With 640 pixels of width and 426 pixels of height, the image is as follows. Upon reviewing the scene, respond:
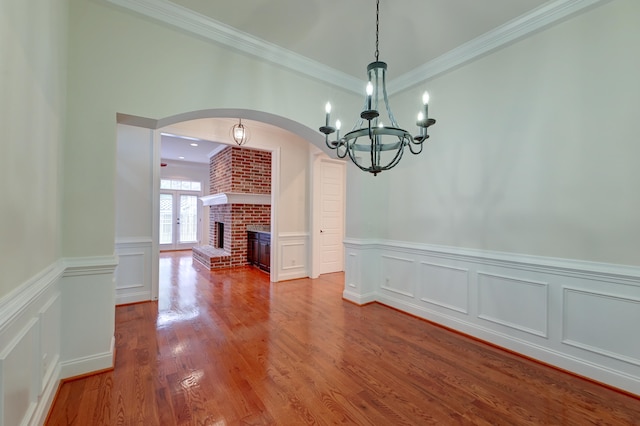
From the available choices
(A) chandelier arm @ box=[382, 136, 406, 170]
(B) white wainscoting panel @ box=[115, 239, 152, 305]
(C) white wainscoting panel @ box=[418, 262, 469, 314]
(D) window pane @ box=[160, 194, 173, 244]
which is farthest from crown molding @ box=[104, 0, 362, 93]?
(D) window pane @ box=[160, 194, 173, 244]

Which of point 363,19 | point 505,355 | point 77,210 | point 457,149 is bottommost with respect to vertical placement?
point 505,355

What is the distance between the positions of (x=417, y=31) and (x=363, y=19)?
596mm

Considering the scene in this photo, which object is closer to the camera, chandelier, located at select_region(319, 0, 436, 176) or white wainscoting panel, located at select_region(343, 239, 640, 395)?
chandelier, located at select_region(319, 0, 436, 176)

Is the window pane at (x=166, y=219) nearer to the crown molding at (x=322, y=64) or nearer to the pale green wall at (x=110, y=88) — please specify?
the pale green wall at (x=110, y=88)

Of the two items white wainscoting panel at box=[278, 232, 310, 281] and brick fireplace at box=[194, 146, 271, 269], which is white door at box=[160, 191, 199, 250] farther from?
white wainscoting panel at box=[278, 232, 310, 281]

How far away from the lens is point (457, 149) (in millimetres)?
3137

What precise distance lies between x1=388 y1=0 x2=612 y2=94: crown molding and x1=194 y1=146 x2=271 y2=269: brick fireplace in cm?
386

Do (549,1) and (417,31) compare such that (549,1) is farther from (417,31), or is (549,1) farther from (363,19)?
(363,19)

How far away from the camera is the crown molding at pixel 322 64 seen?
2.35 metres

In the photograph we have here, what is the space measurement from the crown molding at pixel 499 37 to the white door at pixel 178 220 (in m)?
8.75

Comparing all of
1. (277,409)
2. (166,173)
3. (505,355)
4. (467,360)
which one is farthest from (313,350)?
(166,173)

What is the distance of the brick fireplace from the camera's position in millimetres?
6141

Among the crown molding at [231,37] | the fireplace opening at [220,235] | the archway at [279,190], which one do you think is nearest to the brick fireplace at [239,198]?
the fireplace opening at [220,235]

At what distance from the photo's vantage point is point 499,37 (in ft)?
8.88
